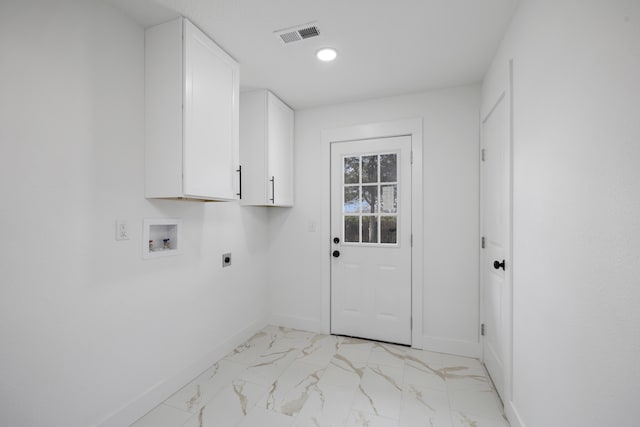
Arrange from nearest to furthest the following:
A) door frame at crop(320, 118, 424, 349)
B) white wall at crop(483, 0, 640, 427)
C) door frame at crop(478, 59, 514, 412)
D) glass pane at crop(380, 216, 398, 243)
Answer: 1. white wall at crop(483, 0, 640, 427)
2. door frame at crop(478, 59, 514, 412)
3. door frame at crop(320, 118, 424, 349)
4. glass pane at crop(380, 216, 398, 243)

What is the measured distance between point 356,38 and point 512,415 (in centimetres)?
255

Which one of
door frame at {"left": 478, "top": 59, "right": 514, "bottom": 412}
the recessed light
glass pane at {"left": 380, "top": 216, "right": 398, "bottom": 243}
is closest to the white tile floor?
door frame at {"left": 478, "top": 59, "right": 514, "bottom": 412}

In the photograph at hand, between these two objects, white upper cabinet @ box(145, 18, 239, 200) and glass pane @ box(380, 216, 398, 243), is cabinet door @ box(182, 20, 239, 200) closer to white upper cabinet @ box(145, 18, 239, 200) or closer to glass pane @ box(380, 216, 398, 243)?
white upper cabinet @ box(145, 18, 239, 200)

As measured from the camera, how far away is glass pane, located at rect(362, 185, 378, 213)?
292cm

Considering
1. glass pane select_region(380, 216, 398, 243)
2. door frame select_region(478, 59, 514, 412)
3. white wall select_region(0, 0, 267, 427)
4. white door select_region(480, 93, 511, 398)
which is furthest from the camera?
glass pane select_region(380, 216, 398, 243)

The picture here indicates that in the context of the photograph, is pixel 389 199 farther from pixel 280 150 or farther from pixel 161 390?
pixel 161 390

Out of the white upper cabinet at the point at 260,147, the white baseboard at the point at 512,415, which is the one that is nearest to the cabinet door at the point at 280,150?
the white upper cabinet at the point at 260,147

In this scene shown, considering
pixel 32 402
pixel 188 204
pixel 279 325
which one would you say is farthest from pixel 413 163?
pixel 32 402

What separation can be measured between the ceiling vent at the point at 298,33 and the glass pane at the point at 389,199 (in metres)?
1.53

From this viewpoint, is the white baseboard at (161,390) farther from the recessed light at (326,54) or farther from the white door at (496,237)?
the recessed light at (326,54)

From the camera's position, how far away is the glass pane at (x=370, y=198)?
2918mm

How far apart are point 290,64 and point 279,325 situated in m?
2.66

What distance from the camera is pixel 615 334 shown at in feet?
2.77

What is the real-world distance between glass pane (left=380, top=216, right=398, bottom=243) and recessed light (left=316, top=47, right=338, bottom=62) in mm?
1527
